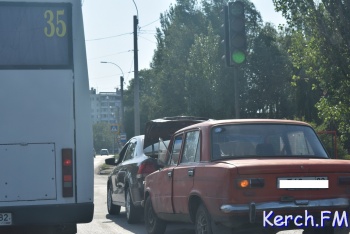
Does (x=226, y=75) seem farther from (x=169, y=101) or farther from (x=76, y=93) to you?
(x=76, y=93)

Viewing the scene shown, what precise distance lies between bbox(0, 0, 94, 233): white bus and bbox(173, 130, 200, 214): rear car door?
4.29ft

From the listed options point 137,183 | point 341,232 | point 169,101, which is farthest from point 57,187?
point 169,101

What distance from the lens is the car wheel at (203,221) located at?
8273 mm

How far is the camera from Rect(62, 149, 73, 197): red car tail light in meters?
8.51

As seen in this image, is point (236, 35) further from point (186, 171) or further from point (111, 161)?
point (111, 161)

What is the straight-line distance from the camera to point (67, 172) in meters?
8.54

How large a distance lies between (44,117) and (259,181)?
2.80 m

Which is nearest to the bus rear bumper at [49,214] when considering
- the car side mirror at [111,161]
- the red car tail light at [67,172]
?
the red car tail light at [67,172]

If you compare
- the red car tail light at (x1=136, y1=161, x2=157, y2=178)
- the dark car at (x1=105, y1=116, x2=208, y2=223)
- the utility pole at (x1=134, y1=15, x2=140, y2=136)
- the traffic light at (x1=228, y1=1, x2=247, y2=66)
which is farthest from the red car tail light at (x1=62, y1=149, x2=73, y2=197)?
the utility pole at (x1=134, y1=15, x2=140, y2=136)

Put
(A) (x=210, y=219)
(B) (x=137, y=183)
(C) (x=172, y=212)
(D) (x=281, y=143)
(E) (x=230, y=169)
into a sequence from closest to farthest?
(E) (x=230, y=169), (A) (x=210, y=219), (D) (x=281, y=143), (C) (x=172, y=212), (B) (x=137, y=183)

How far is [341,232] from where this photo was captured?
816 centimetres

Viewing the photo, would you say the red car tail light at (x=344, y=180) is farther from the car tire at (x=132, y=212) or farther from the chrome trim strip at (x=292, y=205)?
the car tire at (x=132, y=212)

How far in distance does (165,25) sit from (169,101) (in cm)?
1464

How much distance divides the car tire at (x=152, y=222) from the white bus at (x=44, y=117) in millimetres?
2404
